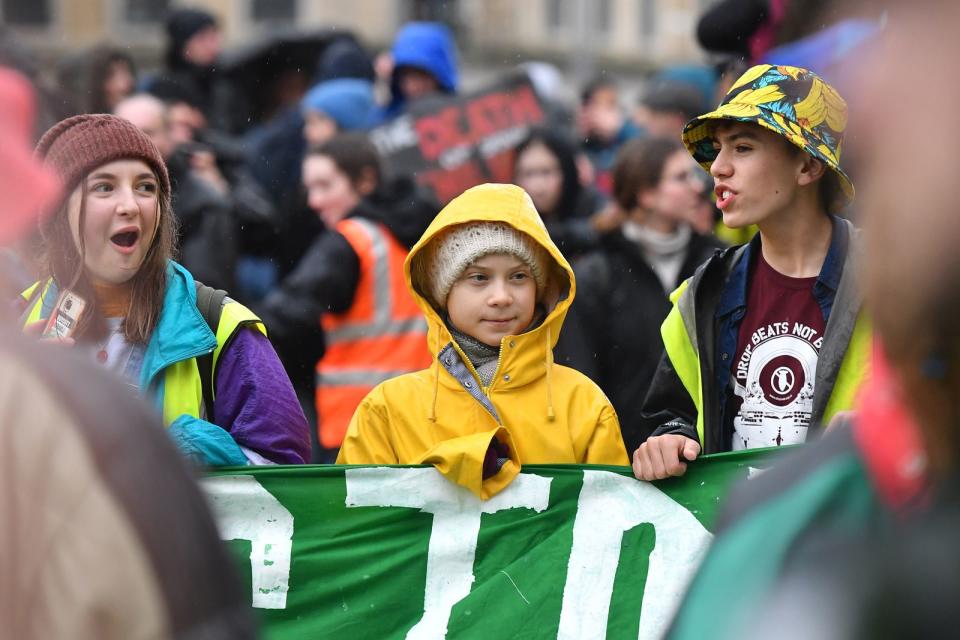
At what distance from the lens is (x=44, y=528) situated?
6.77 ft

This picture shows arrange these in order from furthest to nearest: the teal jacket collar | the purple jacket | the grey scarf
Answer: the grey scarf < the purple jacket < the teal jacket collar

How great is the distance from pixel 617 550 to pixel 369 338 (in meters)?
2.53

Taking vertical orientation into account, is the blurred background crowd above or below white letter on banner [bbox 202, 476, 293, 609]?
above

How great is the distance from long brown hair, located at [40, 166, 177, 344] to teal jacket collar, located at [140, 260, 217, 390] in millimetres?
40

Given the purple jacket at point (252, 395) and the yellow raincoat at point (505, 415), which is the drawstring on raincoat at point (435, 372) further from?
the purple jacket at point (252, 395)

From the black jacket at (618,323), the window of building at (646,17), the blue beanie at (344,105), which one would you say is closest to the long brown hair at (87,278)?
the black jacket at (618,323)

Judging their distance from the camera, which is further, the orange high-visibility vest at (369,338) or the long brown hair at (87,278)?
the orange high-visibility vest at (369,338)

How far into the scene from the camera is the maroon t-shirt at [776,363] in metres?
4.34

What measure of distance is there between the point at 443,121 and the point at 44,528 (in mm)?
7088

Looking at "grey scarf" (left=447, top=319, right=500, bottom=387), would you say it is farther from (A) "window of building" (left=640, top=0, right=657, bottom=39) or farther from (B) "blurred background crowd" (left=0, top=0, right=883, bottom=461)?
(A) "window of building" (left=640, top=0, right=657, bottom=39)

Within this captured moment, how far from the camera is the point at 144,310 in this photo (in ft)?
14.3

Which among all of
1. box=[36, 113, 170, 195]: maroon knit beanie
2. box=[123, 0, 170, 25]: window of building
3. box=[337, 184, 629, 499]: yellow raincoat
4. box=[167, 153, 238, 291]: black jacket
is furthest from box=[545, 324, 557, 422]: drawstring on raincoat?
box=[123, 0, 170, 25]: window of building

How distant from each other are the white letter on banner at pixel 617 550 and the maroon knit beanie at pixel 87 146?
1588 mm

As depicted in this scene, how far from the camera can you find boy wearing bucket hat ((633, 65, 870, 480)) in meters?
4.32
